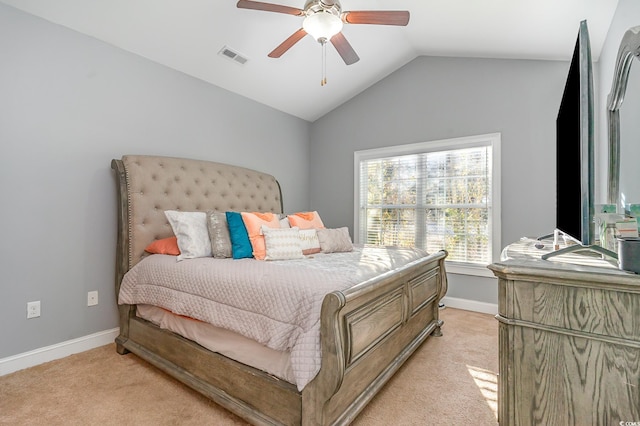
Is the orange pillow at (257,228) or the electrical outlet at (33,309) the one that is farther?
the orange pillow at (257,228)

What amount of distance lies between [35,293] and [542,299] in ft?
10.2

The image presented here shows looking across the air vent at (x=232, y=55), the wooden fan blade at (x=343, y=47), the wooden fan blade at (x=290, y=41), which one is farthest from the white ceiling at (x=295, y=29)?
the wooden fan blade at (x=343, y=47)

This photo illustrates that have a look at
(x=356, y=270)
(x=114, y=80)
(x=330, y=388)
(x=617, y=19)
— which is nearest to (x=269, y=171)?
(x=114, y=80)

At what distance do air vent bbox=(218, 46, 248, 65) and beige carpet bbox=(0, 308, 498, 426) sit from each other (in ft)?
9.39

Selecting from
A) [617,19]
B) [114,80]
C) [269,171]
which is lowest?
[269,171]

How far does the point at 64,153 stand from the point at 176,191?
872mm

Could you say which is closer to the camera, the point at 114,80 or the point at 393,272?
the point at 393,272

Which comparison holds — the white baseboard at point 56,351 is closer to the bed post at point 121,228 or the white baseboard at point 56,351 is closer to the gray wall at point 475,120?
the bed post at point 121,228

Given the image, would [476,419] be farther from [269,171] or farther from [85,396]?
[269,171]

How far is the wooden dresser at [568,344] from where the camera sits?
82cm

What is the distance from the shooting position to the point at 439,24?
3.06m

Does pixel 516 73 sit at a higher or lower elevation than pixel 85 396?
higher

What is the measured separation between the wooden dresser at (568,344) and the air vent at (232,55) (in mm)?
3099

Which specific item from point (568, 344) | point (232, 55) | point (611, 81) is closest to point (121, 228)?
point (232, 55)
